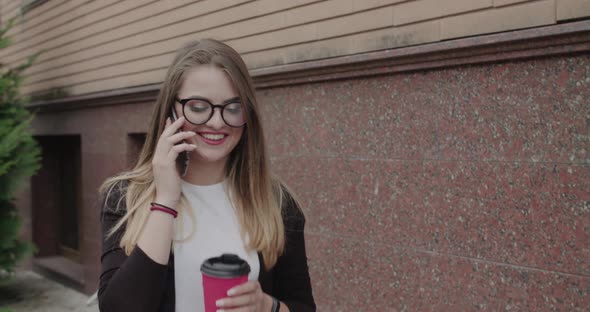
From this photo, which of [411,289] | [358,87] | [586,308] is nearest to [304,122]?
[358,87]

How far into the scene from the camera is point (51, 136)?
32.7 feet

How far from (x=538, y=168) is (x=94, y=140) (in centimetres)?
598

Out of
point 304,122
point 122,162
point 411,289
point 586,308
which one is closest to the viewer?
point 586,308

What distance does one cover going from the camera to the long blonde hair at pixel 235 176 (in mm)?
2059

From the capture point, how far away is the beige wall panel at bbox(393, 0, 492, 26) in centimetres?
367

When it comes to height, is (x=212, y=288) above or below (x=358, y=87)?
below

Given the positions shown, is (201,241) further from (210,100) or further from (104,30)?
(104,30)

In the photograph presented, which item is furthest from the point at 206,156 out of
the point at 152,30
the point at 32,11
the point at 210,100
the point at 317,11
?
the point at 32,11

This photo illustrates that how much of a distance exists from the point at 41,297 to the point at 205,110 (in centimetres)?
718

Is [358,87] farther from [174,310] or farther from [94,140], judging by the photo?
[94,140]

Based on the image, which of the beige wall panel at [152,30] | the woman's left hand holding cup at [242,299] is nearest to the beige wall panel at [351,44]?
the beige wall panel at [152,30]

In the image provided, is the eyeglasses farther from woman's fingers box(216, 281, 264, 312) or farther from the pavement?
the pavement

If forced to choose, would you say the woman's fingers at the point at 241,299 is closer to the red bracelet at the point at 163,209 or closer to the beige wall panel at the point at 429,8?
the red bracelet at the point at 163,209

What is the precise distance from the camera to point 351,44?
4.47 m
